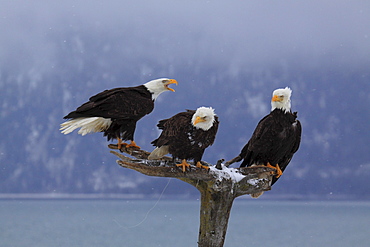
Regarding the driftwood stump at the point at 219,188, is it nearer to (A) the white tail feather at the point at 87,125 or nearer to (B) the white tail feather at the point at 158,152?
(B) the white tail feather at the point at 158,152

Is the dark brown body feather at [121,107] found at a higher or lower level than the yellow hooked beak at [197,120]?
higher

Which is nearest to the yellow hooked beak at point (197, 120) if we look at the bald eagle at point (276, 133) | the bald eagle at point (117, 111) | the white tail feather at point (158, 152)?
the white tail feather at point (158, 152)

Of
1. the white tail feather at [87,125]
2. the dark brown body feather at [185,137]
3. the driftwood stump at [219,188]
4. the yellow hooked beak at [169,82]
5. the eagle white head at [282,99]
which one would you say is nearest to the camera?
the dark brown body feather at [185,137]

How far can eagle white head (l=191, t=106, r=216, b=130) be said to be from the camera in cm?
418

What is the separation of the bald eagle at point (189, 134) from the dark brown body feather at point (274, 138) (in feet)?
1.84

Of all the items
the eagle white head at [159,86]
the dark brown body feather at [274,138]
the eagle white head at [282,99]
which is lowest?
the dark brown body feather at [274,138]

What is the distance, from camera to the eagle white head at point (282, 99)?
455 centimetres

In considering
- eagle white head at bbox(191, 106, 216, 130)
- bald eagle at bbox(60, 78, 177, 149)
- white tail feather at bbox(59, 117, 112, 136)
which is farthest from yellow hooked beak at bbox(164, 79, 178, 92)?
eagle white head at bbox(191, 106, 216, 130)

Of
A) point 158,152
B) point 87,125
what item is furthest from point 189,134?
point 87,125
